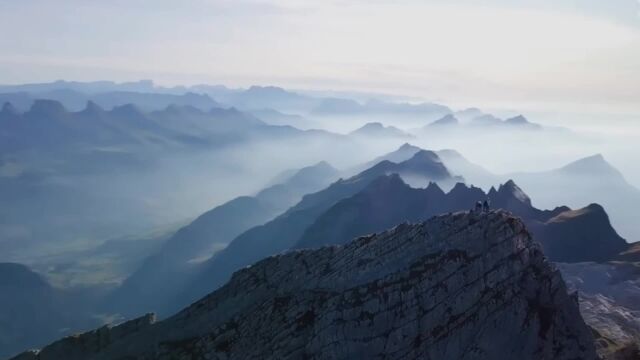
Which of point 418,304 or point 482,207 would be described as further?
point 482,207

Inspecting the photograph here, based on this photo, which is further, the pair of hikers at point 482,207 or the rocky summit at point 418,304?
the pair of hikers at point 482,207

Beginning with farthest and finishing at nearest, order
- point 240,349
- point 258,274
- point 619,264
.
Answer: point 619,264, point 258,274, point 240,349

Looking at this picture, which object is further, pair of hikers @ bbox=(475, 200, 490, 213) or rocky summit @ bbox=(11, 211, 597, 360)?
pair of hikers @ bbox=(475, 200, 490, 213)

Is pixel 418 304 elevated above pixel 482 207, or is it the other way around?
pixel 482 207

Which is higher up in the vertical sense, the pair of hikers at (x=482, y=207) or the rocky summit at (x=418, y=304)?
the pair of hikers at (x=482, y=207)

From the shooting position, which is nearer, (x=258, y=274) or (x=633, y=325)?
(x=258, y=274)

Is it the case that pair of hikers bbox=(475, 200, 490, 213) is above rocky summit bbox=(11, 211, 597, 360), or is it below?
above

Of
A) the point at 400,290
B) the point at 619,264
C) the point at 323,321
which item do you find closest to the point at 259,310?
the point at 323,321

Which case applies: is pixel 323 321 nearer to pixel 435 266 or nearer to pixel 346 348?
pixel 346 348
